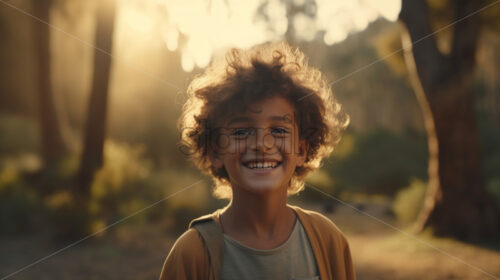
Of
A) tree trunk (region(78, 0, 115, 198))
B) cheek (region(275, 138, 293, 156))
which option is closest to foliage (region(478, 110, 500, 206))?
tree trunk (region(78, 0, 115, 198))

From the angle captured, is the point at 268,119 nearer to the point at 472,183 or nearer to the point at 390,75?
the point at 472,183

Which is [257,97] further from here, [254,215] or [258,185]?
[254,215]

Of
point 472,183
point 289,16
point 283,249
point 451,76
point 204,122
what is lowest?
point 472,183

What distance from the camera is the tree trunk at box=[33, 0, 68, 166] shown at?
33.2 feet

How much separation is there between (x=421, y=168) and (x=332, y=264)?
1461cm

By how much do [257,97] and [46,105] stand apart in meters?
10.2

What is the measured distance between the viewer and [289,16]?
38.7 feet

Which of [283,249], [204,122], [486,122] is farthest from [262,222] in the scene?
[486,122]

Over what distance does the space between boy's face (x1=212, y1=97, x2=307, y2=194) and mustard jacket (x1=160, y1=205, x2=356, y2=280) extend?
0.22 metres

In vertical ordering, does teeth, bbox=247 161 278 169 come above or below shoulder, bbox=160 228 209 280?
above

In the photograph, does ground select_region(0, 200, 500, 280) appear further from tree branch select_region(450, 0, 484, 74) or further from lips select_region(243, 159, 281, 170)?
lips select_region(243, 159, 281, 170)

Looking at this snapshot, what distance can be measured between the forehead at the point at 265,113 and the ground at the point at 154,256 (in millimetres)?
4086

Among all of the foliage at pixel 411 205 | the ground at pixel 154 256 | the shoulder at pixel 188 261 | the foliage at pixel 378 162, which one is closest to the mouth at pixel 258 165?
the shoulder at pixel 188 261

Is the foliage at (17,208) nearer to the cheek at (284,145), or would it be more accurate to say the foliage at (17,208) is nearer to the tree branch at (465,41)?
the cheek at (284,145)
